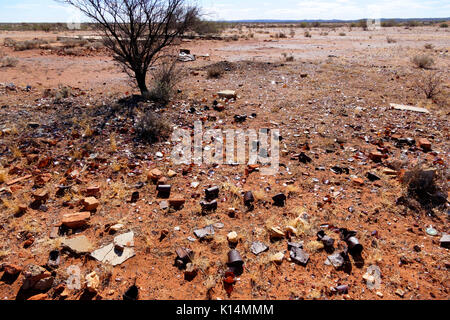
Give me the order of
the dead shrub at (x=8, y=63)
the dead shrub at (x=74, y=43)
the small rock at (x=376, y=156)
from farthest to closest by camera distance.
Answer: the dead shrub at (x=74, y=43), the dead shrub at (x=8, y=63), the small rock at (x=376, y=156)

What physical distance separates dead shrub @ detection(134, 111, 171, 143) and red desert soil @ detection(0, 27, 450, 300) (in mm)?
214

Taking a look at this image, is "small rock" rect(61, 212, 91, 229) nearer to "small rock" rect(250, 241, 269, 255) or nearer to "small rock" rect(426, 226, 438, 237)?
"small rock" rect(250, 241, 269, 255)

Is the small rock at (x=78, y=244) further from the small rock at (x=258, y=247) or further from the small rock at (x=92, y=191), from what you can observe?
the small rock at (x=258, y=247)

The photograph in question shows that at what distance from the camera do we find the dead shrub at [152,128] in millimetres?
5477

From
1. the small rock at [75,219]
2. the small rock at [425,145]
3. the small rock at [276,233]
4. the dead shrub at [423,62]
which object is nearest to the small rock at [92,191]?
the small rock at [75,219]

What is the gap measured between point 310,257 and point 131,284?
1855 mm

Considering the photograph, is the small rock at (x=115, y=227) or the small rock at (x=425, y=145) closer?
the small rock at (x=115, y=227)

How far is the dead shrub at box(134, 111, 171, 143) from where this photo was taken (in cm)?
548

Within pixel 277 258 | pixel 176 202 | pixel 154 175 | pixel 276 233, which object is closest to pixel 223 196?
pixel 176 202

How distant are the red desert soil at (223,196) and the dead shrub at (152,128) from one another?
0.70 ft

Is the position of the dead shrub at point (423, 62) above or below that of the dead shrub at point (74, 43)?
below

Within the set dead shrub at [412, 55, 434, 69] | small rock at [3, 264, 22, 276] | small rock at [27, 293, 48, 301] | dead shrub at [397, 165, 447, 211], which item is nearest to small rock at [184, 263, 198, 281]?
small rock at [27, 293, 48, 301]

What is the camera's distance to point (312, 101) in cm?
746

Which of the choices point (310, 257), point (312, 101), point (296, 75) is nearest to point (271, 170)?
point (310, 257)
